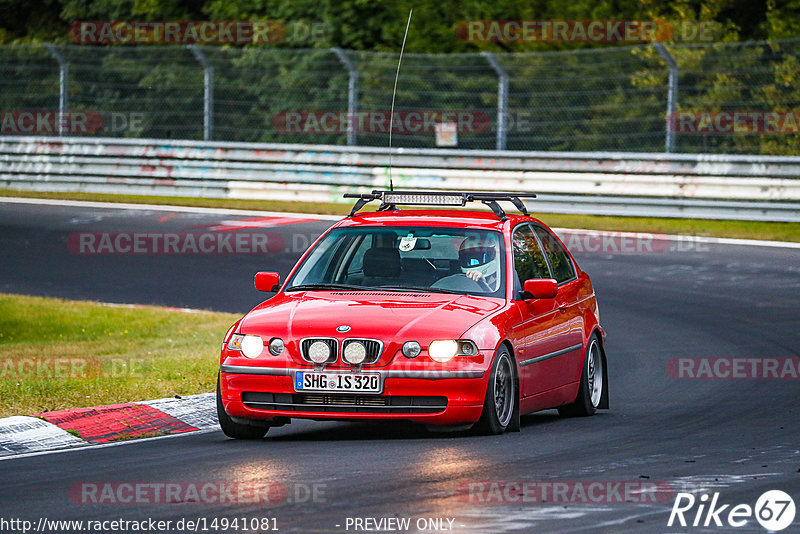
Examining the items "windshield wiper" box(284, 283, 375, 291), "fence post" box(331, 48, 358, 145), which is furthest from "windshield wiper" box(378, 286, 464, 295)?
"fence post" box(331, 48, 358, 145)

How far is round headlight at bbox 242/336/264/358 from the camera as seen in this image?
8844mm

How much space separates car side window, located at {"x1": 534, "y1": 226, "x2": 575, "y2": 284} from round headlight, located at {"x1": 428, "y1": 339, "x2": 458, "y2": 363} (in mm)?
2042

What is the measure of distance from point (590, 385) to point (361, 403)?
8.32 ft

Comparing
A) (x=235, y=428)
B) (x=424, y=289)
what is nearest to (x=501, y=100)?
(x=424, y=289)

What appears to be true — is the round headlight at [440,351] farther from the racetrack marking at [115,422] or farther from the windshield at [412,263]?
the racetrack marking at [115,422]

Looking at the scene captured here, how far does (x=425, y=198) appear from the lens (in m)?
10.5

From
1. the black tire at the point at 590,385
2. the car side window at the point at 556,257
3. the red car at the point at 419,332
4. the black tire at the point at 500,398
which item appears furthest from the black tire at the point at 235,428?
the car side window at the point at 556,257

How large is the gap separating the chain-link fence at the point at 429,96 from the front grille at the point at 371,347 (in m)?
14.8

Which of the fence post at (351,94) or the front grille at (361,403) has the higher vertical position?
the fence post at (351,94)

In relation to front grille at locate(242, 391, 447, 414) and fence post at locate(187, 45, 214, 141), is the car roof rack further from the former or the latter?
fence post at locate(187, 45, 214, 141)

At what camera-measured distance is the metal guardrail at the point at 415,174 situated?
72.4ft

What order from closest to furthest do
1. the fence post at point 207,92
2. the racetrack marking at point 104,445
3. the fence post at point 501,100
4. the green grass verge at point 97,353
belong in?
1. the racetrack marking at point 104,445
2. the green grass verge at point 97,353
3. the fence post at point 501,100
4. the fence post at point 207,92

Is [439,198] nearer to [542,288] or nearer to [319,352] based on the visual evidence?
[542,288]

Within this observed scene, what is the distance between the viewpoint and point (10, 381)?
1122cm
